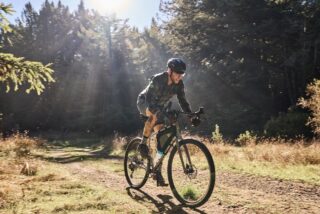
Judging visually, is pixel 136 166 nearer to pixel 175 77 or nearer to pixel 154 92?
A: pixel 154 92

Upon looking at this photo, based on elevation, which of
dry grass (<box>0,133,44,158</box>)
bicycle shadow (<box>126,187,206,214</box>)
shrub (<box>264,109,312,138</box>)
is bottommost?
dry grass (<box>0,133,44,158</box>)

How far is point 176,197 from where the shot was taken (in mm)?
5598

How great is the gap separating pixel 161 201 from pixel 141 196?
1.70 ft

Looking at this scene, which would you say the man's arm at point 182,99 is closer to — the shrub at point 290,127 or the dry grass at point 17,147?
the dry grass at point 17,147

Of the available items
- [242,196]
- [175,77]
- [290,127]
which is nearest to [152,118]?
[175,77]

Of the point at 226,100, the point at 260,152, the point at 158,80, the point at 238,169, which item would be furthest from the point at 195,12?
the point at 158,80

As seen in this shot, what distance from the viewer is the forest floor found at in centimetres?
522

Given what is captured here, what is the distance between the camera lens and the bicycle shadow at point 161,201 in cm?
531

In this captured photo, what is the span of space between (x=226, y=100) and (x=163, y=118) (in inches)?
988

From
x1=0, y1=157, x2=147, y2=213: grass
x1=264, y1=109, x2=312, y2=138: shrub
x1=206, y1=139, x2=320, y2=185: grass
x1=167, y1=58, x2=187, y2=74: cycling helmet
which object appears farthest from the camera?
x1=264, y1=109, x2=312, y2=138: shrub

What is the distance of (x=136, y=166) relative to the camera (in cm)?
688

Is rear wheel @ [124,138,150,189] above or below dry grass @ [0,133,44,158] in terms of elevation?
above

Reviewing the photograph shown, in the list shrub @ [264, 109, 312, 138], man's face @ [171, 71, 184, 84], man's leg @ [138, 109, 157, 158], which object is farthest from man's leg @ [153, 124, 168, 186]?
shrub @ [264, 109, 312, 138]

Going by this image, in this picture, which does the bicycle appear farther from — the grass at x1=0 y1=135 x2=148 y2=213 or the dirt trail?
the grass at x1=0 y1=135 x2=148 y2=213
